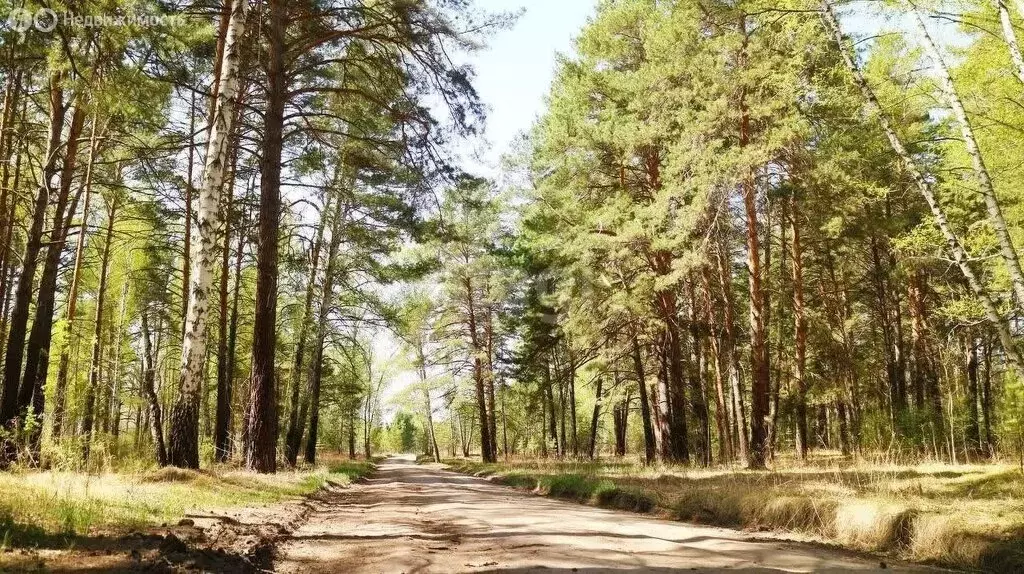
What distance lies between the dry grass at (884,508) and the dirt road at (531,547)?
0.63m

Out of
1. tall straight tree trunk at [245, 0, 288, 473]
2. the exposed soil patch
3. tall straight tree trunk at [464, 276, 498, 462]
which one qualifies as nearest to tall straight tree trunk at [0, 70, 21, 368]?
tall straight tree trunk at [245, 0, 288, 473]

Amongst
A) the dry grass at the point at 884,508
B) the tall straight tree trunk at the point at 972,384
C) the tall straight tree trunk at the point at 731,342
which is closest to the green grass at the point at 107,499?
the dry grass at the point at 884,508

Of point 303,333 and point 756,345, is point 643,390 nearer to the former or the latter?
point 756,345

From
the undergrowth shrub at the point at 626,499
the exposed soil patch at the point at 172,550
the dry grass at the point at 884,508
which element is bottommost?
the undergrowth shrub at the point at 626,499

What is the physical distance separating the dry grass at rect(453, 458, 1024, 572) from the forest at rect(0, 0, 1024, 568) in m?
2.01

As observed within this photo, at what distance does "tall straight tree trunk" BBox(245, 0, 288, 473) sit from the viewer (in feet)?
36.8

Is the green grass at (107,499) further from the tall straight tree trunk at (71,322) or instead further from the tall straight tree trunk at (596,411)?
the tall straight tree trunk at (596,411)

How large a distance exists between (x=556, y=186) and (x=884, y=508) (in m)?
14.1

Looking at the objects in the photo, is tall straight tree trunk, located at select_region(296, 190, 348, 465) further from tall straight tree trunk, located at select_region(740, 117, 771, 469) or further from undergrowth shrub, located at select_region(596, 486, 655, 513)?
tall straight tree trunk, located at select_region(740, 117, 771, 469)

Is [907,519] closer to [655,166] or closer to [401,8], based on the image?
[401,8]

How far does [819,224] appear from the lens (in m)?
16.2

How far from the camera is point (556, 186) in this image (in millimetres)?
18609

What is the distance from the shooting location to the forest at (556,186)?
8609 millimetres

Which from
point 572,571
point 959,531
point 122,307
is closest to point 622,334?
point 959,531
